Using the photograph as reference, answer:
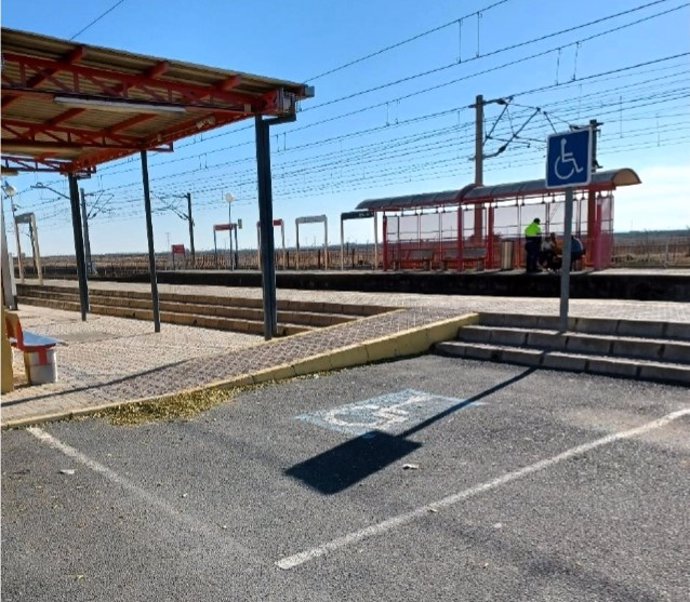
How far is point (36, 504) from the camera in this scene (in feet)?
11.9

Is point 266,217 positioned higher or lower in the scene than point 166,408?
higher

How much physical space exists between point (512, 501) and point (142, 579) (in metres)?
2.12

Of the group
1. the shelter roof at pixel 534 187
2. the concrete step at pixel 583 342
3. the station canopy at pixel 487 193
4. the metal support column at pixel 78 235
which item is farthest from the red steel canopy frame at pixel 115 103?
the station canopy at pixel 487 193

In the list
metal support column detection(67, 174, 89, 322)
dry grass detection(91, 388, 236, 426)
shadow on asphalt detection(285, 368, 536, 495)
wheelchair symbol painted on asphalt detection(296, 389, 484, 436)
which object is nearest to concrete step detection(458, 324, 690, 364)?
wheelchair symbol painted on asphalt detection(296, 389, 484, 436)

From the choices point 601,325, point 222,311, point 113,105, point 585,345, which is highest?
point 113,105

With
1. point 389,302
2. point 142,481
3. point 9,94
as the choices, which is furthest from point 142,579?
point 389,302

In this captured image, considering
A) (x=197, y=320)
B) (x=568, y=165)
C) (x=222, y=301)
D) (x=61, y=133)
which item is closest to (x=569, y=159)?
(x=568, y=165)

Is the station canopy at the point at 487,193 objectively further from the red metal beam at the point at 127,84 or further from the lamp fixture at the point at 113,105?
the lamp fixture at the point at 113,105

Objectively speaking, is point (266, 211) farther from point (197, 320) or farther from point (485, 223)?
point (485, 223)

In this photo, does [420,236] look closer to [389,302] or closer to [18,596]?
[389,302]

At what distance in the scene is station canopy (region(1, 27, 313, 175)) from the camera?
6.94 m

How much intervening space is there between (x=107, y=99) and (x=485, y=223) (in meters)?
13.4

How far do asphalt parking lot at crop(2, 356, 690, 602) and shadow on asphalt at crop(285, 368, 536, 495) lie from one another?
17 millimetres

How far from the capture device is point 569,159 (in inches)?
278
